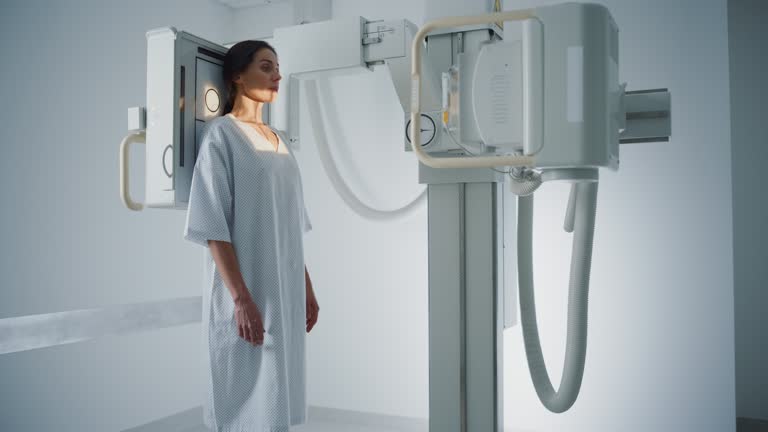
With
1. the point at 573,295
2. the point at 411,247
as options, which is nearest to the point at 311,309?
the point at 573,295

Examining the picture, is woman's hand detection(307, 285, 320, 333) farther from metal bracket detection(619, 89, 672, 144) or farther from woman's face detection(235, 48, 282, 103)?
metal bracket detection(619, 89, 672, 144)

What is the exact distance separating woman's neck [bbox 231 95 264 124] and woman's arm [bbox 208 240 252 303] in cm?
37

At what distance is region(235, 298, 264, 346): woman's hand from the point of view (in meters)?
1.58

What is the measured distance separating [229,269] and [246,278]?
8 centimetres

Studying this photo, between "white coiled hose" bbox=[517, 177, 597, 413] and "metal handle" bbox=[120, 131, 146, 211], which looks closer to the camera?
"white coiled hose" bbox=[517, 177, 597, 413]

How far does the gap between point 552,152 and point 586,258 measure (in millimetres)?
269

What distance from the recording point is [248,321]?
5.18 ft

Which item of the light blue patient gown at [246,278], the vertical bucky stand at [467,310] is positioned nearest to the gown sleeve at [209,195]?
the light blue patient gown at [246,278]

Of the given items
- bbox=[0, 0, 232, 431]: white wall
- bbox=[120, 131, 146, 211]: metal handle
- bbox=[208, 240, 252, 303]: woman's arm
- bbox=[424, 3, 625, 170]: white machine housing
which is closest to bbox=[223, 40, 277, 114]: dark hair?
bbox=[120, 131, 146, 211]: metal handle

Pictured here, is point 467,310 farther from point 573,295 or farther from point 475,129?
point 475,129

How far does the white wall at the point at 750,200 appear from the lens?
2949mm

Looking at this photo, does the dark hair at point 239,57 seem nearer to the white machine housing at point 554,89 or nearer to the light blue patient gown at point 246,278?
the light blue patient gown at point 246,278

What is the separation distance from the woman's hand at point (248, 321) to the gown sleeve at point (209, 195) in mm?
169

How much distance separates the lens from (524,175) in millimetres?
1140
